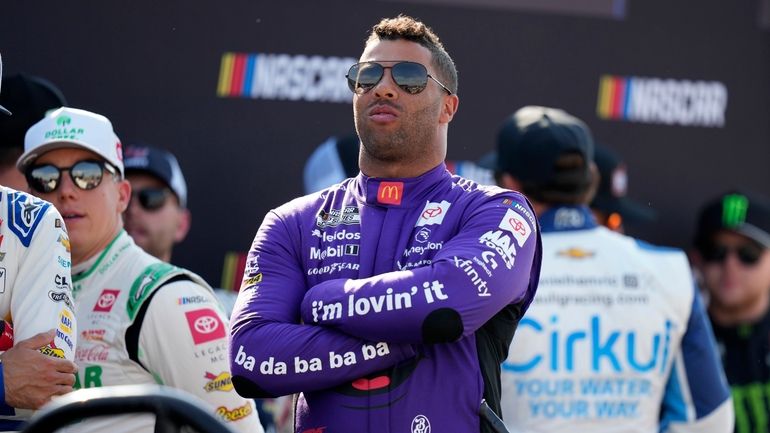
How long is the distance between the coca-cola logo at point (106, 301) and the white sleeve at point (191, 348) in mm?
126

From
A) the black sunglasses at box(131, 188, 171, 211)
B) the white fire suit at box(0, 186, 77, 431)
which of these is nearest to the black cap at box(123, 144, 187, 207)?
the black sunglasses at box(131, 188, 171, 211)

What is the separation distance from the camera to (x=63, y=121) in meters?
3.87

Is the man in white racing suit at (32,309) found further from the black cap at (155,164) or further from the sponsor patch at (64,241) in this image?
the black cap at (155,164)

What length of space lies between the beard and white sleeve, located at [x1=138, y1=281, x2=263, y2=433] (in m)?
0.78

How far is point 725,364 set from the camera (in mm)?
5973

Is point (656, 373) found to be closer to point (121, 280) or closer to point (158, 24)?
point (121, 280)

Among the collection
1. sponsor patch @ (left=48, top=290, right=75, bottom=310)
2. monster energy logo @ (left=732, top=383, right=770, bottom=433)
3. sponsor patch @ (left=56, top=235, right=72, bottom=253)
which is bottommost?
monster energy logo @ (left=732, top=383, right=770, bottom=433)

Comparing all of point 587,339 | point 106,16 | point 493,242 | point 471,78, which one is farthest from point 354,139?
point 493,242

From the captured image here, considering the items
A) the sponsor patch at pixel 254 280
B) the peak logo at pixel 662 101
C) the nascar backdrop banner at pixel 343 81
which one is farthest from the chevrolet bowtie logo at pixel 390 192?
the peak logo at pixel 662 101

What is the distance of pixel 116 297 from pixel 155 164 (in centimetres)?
132

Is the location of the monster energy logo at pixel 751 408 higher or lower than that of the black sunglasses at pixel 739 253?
lower

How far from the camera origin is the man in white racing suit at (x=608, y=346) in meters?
4.23

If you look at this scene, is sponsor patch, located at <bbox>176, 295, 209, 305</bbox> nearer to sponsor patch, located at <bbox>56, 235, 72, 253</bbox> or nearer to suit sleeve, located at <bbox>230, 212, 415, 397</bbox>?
sponsor patch, located at <bbox>56, 235, 72, 253</bbox>

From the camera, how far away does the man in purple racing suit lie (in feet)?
9.68
